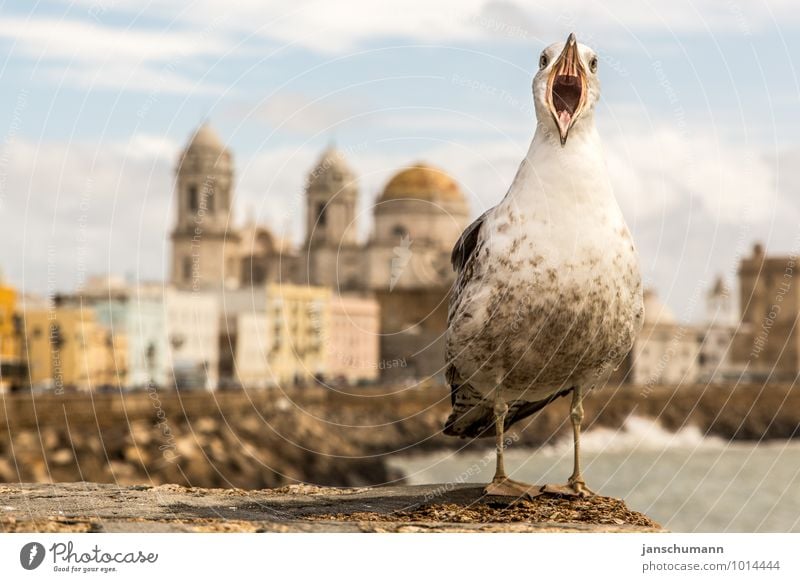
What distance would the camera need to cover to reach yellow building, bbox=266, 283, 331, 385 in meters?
95.2

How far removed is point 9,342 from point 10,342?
156 mm

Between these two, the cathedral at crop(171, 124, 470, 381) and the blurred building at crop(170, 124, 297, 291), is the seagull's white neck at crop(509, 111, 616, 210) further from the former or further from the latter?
the blurred building at crop(170, 124, 297, 291)

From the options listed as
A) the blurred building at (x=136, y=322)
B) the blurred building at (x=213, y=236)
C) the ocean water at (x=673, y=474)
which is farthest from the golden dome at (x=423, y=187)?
the blurred building at (x=136, y=322)

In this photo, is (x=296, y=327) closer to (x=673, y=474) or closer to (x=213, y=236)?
(x=213, y=236)

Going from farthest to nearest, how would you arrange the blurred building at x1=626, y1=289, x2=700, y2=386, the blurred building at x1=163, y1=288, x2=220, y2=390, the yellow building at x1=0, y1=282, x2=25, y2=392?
the blurred building at x1=626, y1=289, x2=700, y2=386
the blurred building at x1=163, y1=288, x2=220, y2=390
the yellow building at x1=0, y1=282, x2=25, y2=392

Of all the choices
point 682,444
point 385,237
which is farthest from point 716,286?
point 385,237

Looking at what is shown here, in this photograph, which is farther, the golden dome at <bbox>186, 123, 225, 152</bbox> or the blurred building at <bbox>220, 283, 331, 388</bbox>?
the golden dome at <bbox>186, 123, 225, 152</bbox>

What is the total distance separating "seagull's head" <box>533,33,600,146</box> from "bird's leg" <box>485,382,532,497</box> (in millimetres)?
1795

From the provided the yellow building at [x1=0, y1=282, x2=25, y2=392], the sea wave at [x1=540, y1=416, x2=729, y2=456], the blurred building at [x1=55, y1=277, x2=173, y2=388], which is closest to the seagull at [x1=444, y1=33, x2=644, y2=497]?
the yellow building at [x1=0, y1=282, x2=25, y2=392]

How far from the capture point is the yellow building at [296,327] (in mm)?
95188

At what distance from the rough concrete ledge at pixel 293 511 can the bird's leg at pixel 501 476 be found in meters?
0.13

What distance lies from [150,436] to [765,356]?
91.0 m

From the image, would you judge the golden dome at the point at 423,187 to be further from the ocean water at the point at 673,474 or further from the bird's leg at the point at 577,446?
the bird's leg at the point at 577,446
